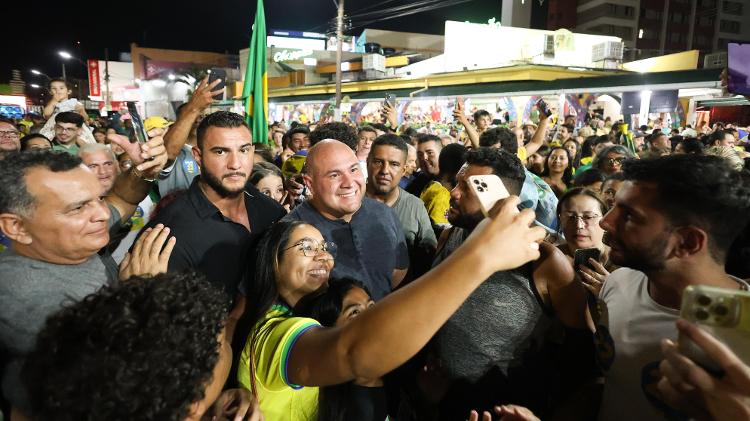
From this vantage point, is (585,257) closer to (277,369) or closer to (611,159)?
(277,369)

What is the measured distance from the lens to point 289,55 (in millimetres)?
46719

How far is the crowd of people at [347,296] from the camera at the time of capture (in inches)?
43.3

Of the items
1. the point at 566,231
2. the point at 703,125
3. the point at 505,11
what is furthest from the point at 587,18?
the point at 566,231

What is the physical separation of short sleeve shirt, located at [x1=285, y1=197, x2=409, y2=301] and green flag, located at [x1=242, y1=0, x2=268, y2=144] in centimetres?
317

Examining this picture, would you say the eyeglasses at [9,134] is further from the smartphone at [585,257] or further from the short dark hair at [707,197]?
the short dark hair at [707,197]

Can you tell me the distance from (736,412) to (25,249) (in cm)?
237

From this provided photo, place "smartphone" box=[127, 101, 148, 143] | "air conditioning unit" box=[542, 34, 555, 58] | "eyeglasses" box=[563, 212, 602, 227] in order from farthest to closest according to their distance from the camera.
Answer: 1. "air conditioning unit" box=[542, 34, 555, 58]
2. "eyeglasses" box=[563, 212, 602, 227]
3. "smartphone" box=[127, 101, 148, 143]

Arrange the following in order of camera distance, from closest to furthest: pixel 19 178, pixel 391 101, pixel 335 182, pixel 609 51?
1. pixel 19 178
2. pixel 335 182
3. pixel 391 101
4. pixel 609 51

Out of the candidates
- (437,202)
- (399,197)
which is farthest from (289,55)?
(399,197)

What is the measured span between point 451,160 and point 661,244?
3.64 meters

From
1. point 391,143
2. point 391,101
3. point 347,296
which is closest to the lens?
point 347,296

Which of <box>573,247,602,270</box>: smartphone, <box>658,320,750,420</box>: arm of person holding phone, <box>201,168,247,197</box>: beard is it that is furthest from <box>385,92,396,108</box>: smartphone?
<box>658,320,750,420</box>: arm of person holding phone

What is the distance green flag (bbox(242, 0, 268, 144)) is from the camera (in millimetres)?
5879

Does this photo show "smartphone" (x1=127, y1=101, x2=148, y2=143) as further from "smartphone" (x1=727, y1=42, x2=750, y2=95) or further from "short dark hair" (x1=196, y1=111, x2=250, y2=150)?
"smartphone" (x1=727, y1=42, x2=750, y2=95)
